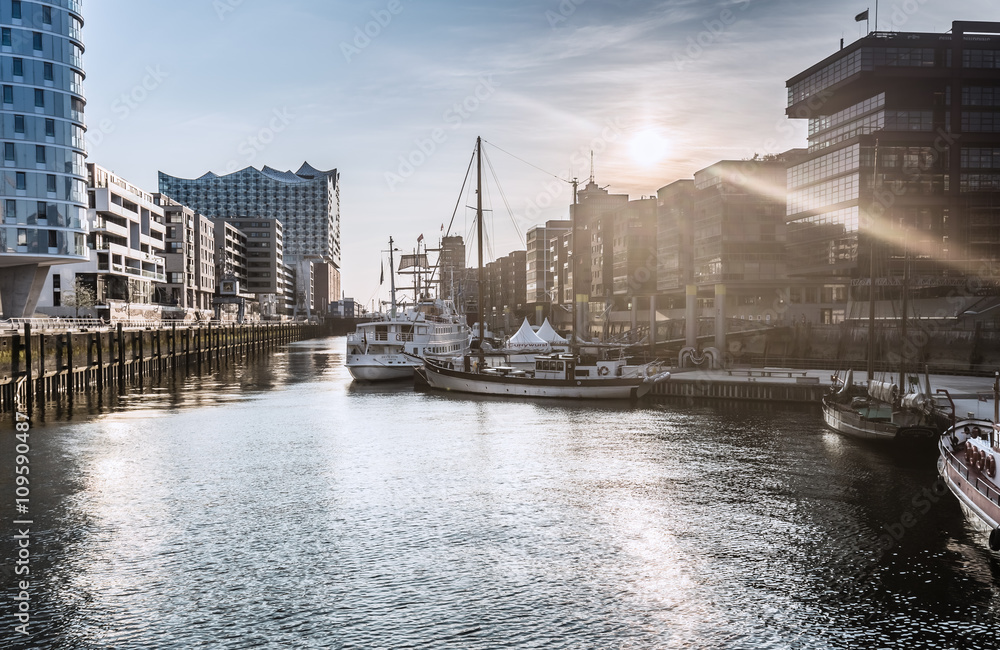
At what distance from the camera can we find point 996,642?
17234 millimetres

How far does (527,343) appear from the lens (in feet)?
301

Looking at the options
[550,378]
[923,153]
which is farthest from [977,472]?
[923,153]

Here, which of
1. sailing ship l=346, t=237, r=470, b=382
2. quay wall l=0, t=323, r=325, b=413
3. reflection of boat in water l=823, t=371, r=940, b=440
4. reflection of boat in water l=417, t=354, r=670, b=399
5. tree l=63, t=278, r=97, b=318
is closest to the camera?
reflection of boat in water l=823, t=371, r=940, b=440

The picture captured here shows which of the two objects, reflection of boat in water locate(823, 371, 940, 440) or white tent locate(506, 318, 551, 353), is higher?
white tent locate(506, 318, 551, 353)

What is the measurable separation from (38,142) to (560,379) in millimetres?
80039

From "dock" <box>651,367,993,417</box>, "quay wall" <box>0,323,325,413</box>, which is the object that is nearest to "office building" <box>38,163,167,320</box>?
"quay wall" <box>0,323,325,413</box>

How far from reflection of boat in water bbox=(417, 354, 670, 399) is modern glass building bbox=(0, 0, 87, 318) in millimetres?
64461

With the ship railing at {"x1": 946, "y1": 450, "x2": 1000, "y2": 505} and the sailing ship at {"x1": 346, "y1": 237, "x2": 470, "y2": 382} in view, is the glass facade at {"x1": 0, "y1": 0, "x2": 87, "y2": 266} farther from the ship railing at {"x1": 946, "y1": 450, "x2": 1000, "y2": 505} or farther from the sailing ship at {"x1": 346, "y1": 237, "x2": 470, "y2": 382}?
the ship railing at {"x1": 946, "y1": 450, "x2": 1000, "y2": 505}

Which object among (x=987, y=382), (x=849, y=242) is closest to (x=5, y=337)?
(x=987, y=382)

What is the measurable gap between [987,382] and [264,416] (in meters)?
53.8

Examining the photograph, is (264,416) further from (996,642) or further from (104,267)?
(104,267)

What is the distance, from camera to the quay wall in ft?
181

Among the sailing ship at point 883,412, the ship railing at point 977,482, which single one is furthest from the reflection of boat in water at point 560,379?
the ship railing at point 977,482

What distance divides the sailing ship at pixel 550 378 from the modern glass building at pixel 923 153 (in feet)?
161
